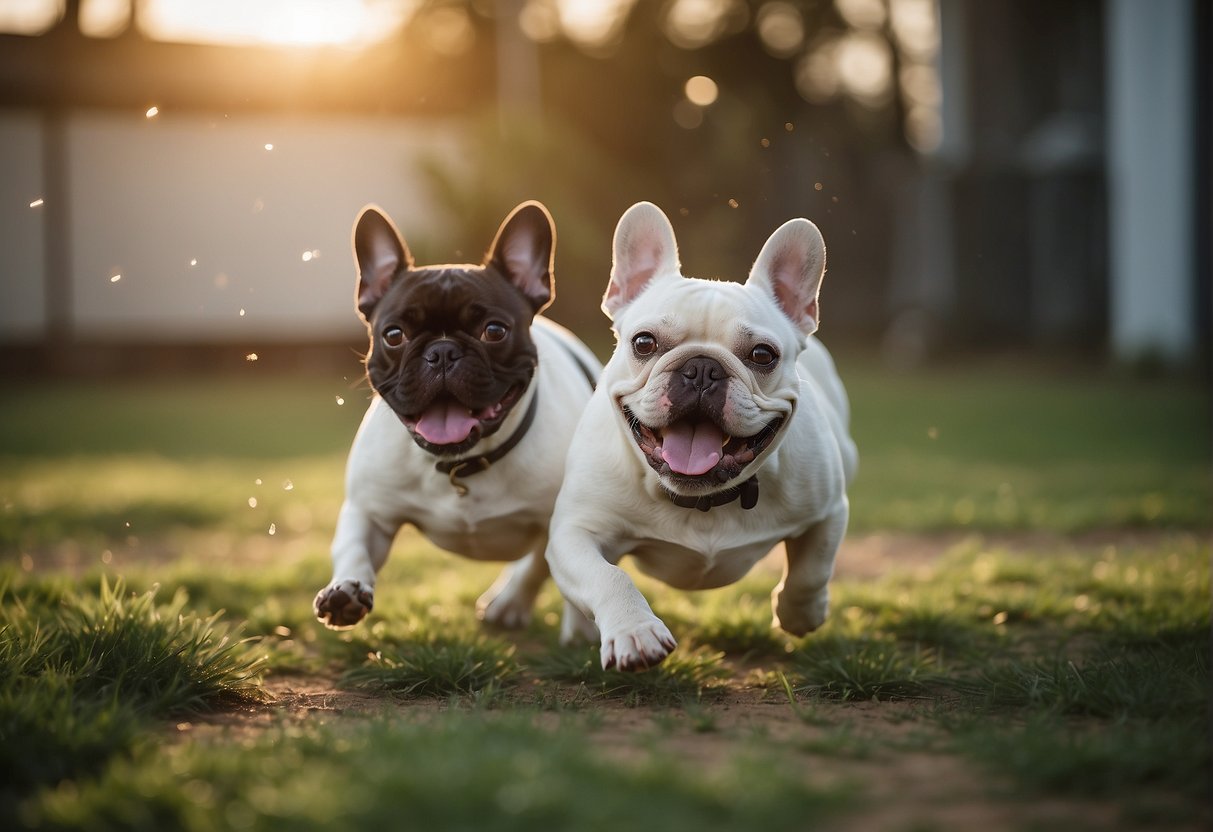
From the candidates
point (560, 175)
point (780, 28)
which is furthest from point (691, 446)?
point (780, 28)

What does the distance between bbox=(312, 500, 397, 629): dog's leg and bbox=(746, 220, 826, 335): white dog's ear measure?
150cm

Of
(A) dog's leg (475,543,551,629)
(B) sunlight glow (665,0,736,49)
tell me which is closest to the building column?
(B) sunlight glow (665,0,736,49)

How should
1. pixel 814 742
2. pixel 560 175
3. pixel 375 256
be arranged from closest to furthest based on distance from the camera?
pixel 814 742 → pixel 375 256 → pixel 560 175

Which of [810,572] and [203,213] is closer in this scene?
[810,572]

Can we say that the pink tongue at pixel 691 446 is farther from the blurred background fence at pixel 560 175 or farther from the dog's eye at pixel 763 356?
the blurred background fence at pixel 560 175

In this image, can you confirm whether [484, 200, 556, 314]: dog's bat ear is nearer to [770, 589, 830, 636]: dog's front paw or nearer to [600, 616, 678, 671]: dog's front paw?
[770, 589, 830, 636]: dog's front paw

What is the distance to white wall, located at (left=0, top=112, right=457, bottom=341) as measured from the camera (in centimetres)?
1772

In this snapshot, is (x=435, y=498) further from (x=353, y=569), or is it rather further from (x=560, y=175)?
(x=560, y=175)

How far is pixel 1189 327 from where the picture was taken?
14680 millimetres

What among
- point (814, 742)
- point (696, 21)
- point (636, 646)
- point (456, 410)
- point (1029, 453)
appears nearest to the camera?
point (814, 742)

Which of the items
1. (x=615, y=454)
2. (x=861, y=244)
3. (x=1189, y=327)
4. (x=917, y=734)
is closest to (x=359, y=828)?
(x=917, y=734)

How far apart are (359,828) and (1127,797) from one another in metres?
1.53

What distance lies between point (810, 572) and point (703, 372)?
2.75ft

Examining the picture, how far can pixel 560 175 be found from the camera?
45.2 feet
